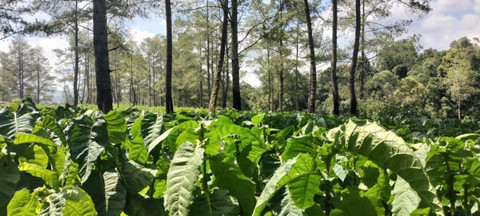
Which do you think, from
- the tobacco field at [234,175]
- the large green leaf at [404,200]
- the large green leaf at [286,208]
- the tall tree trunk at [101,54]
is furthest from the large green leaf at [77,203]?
the tall tree trunk at [101,54]

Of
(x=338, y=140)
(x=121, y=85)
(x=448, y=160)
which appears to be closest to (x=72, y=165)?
(x=338, y=140)

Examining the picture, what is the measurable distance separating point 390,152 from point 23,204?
847 mm

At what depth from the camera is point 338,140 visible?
0.74 meters

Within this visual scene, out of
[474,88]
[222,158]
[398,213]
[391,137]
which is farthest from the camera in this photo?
[474,88]

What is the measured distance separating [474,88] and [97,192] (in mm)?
44235

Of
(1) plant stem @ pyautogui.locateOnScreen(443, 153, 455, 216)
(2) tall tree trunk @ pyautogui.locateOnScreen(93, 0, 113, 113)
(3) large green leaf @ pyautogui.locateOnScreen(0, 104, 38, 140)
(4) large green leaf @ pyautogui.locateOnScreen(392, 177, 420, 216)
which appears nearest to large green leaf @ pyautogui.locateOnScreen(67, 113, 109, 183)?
(3) large green leaf @ pyautogui.locateOnScreen(0, 104, 38, 140)

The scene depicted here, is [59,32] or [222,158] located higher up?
[59,32]

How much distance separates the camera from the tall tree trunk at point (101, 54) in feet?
30.9

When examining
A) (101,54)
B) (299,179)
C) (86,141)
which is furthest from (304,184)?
(101,54)

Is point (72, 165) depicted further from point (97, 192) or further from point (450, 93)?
point (450, 93)

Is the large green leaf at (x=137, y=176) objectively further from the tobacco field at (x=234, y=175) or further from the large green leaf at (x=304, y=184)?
the large green leaf at (x=304, y=184)

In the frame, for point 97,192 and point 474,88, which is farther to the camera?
point 474,88

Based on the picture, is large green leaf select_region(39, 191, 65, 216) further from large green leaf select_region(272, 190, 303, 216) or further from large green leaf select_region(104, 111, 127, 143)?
large green leaf select_region(272, 190, 303, 216)

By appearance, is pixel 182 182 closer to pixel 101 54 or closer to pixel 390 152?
pixel 390 152
